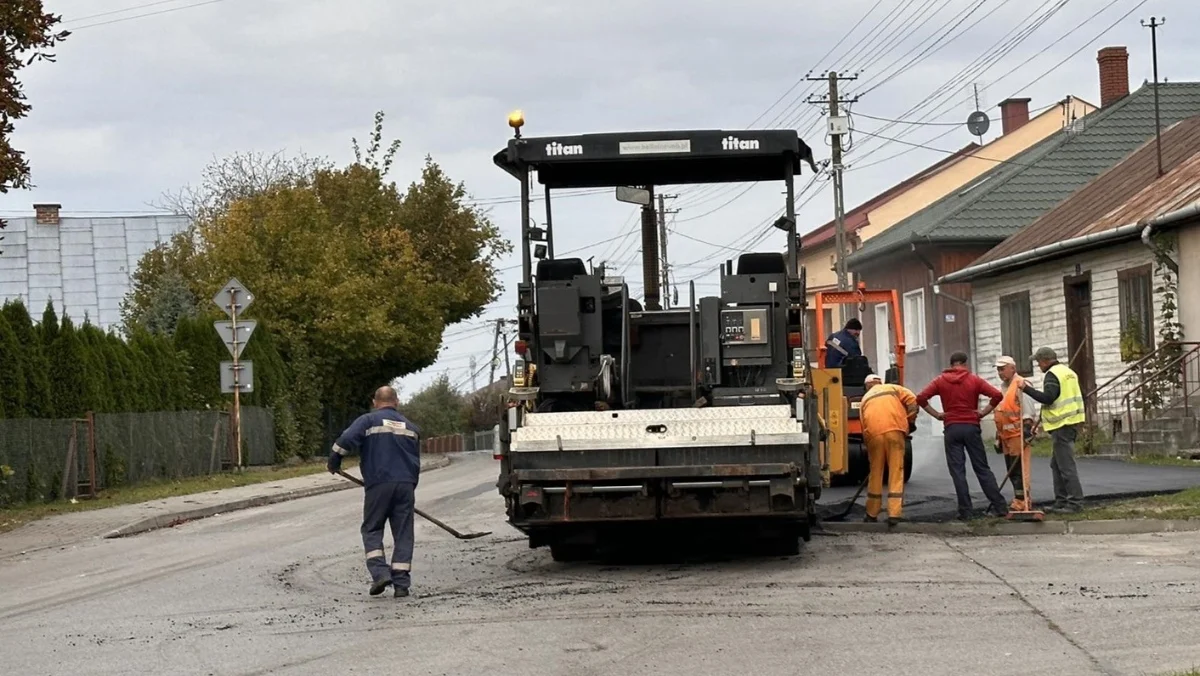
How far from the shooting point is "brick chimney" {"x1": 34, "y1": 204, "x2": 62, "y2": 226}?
5506cm

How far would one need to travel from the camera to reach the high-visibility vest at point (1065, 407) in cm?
1595

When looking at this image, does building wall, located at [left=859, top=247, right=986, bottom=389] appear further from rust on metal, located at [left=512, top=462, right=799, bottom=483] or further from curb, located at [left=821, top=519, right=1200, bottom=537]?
rust on metal, located at [left=512, top=462, right=799, bottom=483]

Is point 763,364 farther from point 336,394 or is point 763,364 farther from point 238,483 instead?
point 336,394

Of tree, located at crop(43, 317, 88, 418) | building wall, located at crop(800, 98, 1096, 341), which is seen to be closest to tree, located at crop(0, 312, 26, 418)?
tree, located at crop(43, 317, 88, 418)

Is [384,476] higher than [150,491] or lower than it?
higher

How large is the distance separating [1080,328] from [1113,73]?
15.7m

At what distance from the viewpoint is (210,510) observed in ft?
76.6

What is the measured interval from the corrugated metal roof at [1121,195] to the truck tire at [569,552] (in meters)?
14.6

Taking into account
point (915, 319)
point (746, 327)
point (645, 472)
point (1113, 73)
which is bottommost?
point (645, 472)

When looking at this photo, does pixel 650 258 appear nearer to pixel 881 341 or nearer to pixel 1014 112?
pixel 881 341

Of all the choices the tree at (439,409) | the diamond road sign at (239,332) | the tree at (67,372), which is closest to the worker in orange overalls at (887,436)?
the tree at (67,372)

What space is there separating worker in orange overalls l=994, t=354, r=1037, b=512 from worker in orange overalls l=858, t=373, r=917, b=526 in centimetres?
86

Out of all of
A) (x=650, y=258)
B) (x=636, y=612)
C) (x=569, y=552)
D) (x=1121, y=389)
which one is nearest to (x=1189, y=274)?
(x=1121, y=389)

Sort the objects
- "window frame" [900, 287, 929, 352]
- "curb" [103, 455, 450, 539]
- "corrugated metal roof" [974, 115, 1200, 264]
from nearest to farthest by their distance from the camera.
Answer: "curb" [103, 455, 450, 539] < "corrugated metal roof" [974, 115, 1200, 264] < "window frame" [900, 287, 929, 352]
